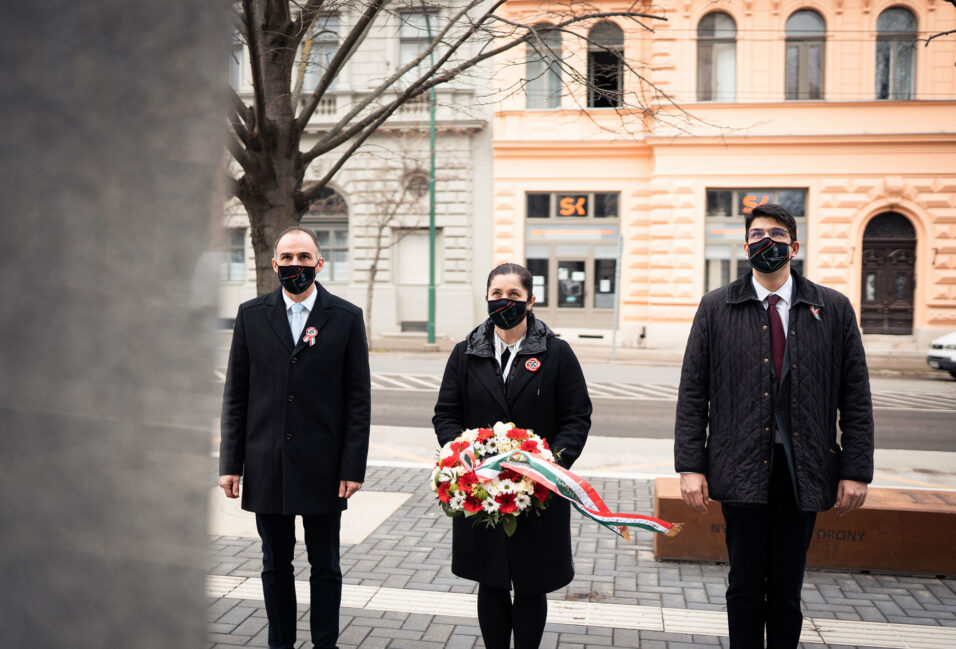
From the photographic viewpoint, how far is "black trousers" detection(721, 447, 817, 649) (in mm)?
3539

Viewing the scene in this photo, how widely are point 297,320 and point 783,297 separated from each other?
7.61 feet

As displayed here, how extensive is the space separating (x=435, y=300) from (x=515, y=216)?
3456mm

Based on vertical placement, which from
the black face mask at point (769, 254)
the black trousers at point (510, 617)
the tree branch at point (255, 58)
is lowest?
the black trousers at point (510, 617)

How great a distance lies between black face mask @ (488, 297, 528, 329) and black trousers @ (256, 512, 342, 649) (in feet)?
4.11

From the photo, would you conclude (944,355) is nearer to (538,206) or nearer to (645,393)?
(645,393)

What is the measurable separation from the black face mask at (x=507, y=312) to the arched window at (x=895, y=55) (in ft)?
72.6

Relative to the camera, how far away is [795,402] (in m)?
3.46

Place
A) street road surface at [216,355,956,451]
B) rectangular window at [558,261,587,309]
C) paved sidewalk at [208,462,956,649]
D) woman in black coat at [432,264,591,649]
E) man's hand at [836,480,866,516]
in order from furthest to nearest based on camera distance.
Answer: rectangular window at [558,261,587,309] → street road surface at [216,355,956,451] → paved sidewalk at [208,462,956,649] → woman in black coat at [432,264,591,649] → man's hand at [836,480,866,516]

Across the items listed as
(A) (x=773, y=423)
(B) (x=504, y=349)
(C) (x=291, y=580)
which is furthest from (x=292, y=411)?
(A) (x=773, y=423)

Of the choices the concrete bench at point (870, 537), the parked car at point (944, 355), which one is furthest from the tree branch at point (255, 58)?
the parked car at point (944, 355)

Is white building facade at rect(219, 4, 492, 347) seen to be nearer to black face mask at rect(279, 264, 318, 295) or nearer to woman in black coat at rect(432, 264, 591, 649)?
black face mask at rect(279, 264, 318, 295)

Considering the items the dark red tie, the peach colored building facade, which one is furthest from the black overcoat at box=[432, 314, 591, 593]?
the peach colored building facade

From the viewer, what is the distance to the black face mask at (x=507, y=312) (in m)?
3.73

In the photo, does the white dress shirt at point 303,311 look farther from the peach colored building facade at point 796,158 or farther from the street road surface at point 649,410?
the peach colored building facade at point 796,158
